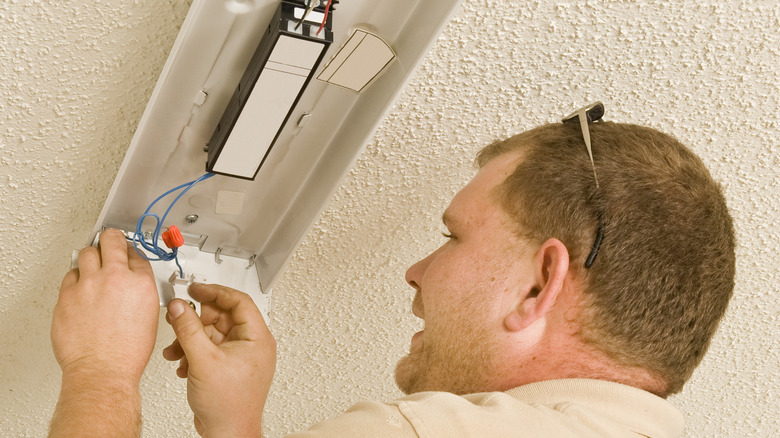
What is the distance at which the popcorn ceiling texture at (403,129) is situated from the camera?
94 cm

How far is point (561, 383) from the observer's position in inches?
36.1

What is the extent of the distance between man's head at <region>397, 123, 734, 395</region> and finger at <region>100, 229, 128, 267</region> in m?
0.40

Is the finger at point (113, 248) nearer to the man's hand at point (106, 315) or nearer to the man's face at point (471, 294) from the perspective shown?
the man's hand at point (106, 315)

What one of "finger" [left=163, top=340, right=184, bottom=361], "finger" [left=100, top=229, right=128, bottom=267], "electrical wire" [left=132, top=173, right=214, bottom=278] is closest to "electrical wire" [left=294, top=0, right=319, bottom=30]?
"electrical wire" [left=132, top=173, right=214, bottom=278]

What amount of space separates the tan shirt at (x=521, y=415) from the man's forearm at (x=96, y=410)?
0.83 feet

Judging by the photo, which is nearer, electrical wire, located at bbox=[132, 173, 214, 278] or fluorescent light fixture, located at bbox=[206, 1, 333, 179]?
fluorescent light fixture, located at bbox=[206, 1, 333, 179]

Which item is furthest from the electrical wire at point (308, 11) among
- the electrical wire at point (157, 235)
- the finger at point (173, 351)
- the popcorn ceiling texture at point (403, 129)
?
the finger at point (173, 351)

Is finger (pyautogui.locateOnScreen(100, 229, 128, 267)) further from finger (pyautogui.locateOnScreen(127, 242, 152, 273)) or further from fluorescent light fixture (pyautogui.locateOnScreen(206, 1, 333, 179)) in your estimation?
fluorescent light fixture (pyautogui.locateOnScreen(206, 1, 333, 179))

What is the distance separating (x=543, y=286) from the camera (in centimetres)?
98

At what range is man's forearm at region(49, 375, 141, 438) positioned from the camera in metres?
0.89

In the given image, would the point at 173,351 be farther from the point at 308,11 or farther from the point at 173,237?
the point at 308,11

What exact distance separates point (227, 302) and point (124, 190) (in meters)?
0.21

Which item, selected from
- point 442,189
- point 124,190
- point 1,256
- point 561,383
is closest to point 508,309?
point 561,383

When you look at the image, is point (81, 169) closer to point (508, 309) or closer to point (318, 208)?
point (318, 208)
